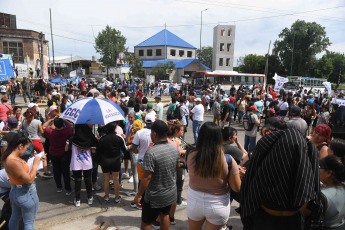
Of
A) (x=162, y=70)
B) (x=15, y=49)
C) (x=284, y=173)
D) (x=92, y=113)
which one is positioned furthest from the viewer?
(x=162, y=70)

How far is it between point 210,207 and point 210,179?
311 mm

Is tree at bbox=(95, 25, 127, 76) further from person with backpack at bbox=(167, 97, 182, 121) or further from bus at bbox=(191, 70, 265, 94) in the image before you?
person with backpack at bbox=(167, 97, 182, 121)

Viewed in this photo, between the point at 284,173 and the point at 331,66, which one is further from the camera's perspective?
the point at 331,66

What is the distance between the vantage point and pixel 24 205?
122 inches

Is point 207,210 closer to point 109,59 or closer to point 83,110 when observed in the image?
point 83,110

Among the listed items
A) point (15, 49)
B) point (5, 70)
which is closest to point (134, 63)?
point (15, 49)

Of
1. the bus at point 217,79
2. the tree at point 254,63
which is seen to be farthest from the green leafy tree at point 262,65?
the bus at point 217,79

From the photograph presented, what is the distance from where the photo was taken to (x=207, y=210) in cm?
258

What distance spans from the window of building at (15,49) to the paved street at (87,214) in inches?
1678

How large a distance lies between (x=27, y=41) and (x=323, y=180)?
47.3 meters

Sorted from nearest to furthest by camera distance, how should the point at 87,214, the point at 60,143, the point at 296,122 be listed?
the point at 87,214
the point at 60,143
the point at 296,122

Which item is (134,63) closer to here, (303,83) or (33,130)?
(303,83)

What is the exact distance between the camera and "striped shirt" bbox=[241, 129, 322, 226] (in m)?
1.79

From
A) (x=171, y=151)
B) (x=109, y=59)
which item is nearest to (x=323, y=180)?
(x=171, y=151)
